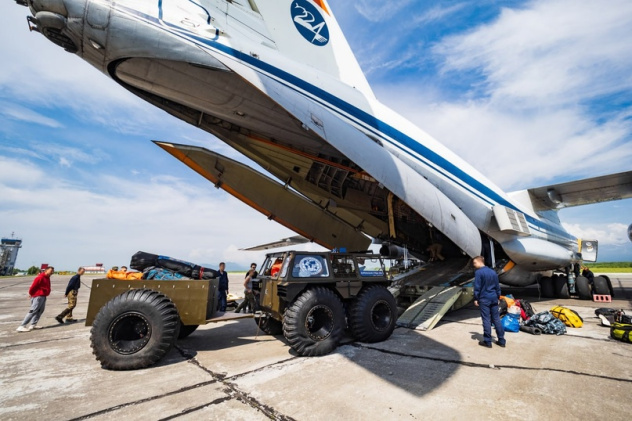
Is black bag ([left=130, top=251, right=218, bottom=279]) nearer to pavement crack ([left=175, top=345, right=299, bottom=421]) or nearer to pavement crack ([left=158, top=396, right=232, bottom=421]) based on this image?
pavement crack ([left=175, top=345, right=299, bottom=421])

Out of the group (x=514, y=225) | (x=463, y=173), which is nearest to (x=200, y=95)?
(x=463, y=173)

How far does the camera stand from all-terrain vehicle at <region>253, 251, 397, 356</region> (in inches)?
173

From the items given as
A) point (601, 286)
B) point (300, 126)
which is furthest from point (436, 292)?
point (601, 286)

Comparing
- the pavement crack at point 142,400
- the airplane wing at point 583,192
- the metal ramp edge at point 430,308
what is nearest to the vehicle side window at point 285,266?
the pavement crack at point 142,400

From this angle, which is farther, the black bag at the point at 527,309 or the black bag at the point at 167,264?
the black bag at the point at 527,309

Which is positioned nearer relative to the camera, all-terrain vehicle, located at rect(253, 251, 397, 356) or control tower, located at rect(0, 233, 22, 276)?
all-terrain vehicle, located at rect(253, 251, 397, 356)

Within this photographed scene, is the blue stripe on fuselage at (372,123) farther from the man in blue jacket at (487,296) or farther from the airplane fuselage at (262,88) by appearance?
the man in blue jacket at (487,296)

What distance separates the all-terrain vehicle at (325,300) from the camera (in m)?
4.39

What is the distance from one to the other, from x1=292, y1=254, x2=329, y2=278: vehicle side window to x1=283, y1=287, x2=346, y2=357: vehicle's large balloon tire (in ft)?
0.90

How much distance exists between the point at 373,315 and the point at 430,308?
1979mm

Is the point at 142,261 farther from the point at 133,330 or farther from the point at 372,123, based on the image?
the point at 372,123

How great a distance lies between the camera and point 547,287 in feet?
37.8

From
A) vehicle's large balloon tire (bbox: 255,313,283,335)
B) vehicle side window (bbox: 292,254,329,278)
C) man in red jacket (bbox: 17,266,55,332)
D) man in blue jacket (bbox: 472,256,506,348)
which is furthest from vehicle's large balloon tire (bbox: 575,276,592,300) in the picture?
man in red jacket (bbox: 17,266,55,332)

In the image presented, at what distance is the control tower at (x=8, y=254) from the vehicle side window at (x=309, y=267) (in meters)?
54.5
